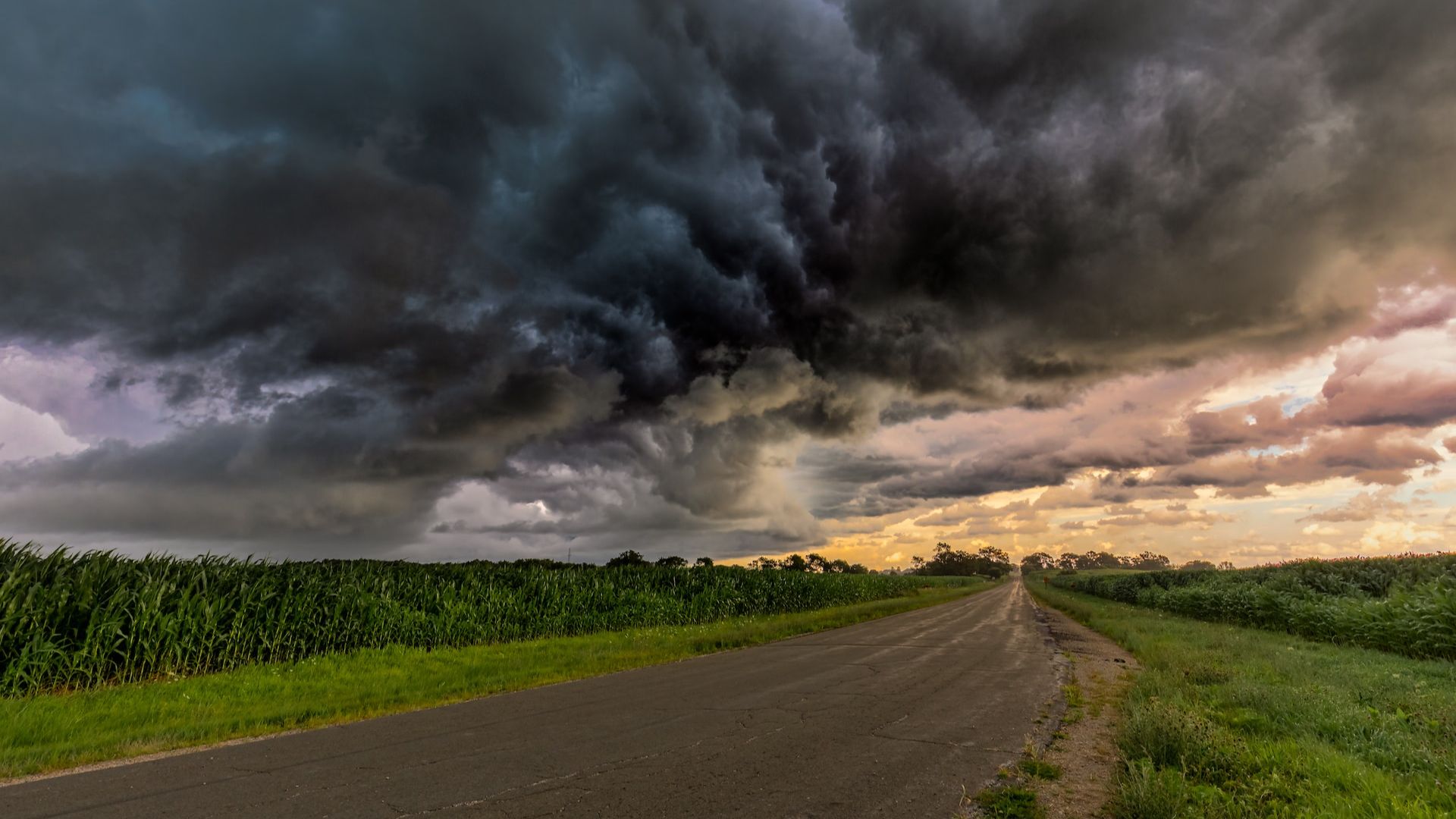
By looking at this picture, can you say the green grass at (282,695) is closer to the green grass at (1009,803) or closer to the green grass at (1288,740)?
the green grass at (1009,803)

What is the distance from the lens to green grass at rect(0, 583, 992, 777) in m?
8.82

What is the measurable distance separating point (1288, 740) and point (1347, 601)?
1919cm

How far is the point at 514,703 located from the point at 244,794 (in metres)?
5.02

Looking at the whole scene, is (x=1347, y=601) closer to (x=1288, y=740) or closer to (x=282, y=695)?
(x=1288, y=740)

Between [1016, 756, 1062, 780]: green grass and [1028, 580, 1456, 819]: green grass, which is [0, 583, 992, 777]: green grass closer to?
[1016, 756, 1062, 780]: green grass

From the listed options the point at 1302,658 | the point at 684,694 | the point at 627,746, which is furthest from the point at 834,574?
the point at 627,746

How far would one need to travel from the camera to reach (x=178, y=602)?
1464cm

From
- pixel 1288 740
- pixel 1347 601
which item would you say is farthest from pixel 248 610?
pixel 1347 601

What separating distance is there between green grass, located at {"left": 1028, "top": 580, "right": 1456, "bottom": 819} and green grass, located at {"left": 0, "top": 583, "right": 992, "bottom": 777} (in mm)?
11296

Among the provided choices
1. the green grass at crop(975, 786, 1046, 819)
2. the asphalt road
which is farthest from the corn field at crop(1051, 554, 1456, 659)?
the green grass at crop(975, 786, 1046, 819)

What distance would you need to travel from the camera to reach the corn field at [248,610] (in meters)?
12.8

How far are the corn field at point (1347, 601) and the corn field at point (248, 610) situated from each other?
974 inches

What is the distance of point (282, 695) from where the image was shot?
12227 mm

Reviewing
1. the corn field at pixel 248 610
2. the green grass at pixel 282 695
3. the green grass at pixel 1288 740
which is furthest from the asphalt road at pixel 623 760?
the corn field at pixel 248 610
